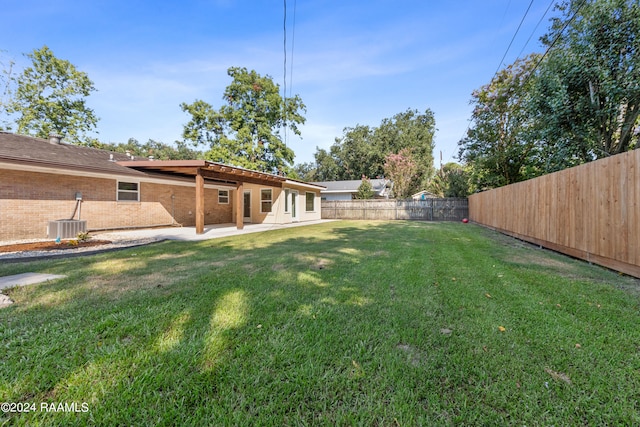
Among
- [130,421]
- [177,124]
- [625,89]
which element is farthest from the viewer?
[177,124]

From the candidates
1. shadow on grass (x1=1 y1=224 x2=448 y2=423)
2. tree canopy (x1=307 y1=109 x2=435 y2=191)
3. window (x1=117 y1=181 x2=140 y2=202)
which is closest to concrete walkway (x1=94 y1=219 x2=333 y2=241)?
window (x1=117 y1=181 x2=140 y2=202)

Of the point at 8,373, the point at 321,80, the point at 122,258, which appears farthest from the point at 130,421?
the point at 321,80

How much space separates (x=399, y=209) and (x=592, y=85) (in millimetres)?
12443

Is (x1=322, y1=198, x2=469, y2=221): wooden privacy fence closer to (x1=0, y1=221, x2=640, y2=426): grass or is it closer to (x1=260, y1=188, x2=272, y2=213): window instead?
(x1=260, y1=188, x2=272, y2=213): window

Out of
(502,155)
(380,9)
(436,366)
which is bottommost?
(436,366)

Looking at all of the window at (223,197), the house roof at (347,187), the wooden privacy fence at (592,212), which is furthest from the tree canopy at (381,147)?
the wooden privacy fence at (592,212)

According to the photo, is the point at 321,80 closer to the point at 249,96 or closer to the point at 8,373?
the point at 249,96

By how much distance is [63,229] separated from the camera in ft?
24.9

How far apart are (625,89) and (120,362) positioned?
40.3ft

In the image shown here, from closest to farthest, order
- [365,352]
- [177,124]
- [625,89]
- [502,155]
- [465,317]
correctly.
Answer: [365,352] → [465,317] → [625,89] → [502,155] → [177,124]

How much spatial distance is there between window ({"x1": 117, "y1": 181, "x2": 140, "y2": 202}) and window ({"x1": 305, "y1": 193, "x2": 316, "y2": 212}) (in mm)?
9373

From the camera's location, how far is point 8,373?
5.54 ft

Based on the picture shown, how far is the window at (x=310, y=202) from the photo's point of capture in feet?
57.4

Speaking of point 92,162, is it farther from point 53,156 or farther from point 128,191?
point 128,191
